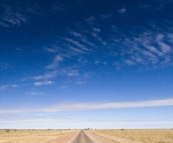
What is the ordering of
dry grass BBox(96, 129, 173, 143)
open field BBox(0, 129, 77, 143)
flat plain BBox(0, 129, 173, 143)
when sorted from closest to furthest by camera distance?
flat plain BBox(0, 129, 173, 143)
dry grass BBox(96, 129, 173, 143)
open field BBox(0, 129, 77, 143)

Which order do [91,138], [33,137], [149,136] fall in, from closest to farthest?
[91,138]
[149,136]
[33,137]

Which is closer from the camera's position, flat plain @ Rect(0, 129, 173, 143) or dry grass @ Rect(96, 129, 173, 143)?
flat plain @ Rect(0, 129, 173, 143)

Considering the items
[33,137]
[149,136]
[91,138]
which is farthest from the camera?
[33,137]

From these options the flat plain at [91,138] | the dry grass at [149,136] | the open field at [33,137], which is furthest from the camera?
the open field at [33,137]

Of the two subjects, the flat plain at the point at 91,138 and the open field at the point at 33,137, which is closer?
the flat plain at the point at 91,138

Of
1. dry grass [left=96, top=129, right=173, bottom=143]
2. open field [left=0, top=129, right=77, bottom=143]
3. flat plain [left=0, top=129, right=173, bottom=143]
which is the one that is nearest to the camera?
flat plain [left=0, top=129, right=173, bottom=143]

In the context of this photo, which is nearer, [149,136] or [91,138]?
[91,138]

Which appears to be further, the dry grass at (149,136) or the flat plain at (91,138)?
the dry grass at (149,136)

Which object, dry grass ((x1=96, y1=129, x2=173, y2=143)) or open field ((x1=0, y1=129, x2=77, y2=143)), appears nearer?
dry grass ((x1=96, y1=129, x2=173, y2=143))

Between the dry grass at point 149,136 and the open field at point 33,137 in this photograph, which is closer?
the dry grass at point 149,136

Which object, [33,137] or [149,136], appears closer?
[149,136]

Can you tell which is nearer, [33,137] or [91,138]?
[91,138]

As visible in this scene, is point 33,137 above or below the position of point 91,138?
above

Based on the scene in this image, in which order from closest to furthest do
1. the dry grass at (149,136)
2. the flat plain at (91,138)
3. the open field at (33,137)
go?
the flat plain at (91,138), the dry grass at (149,136), the open field at (33,137)
